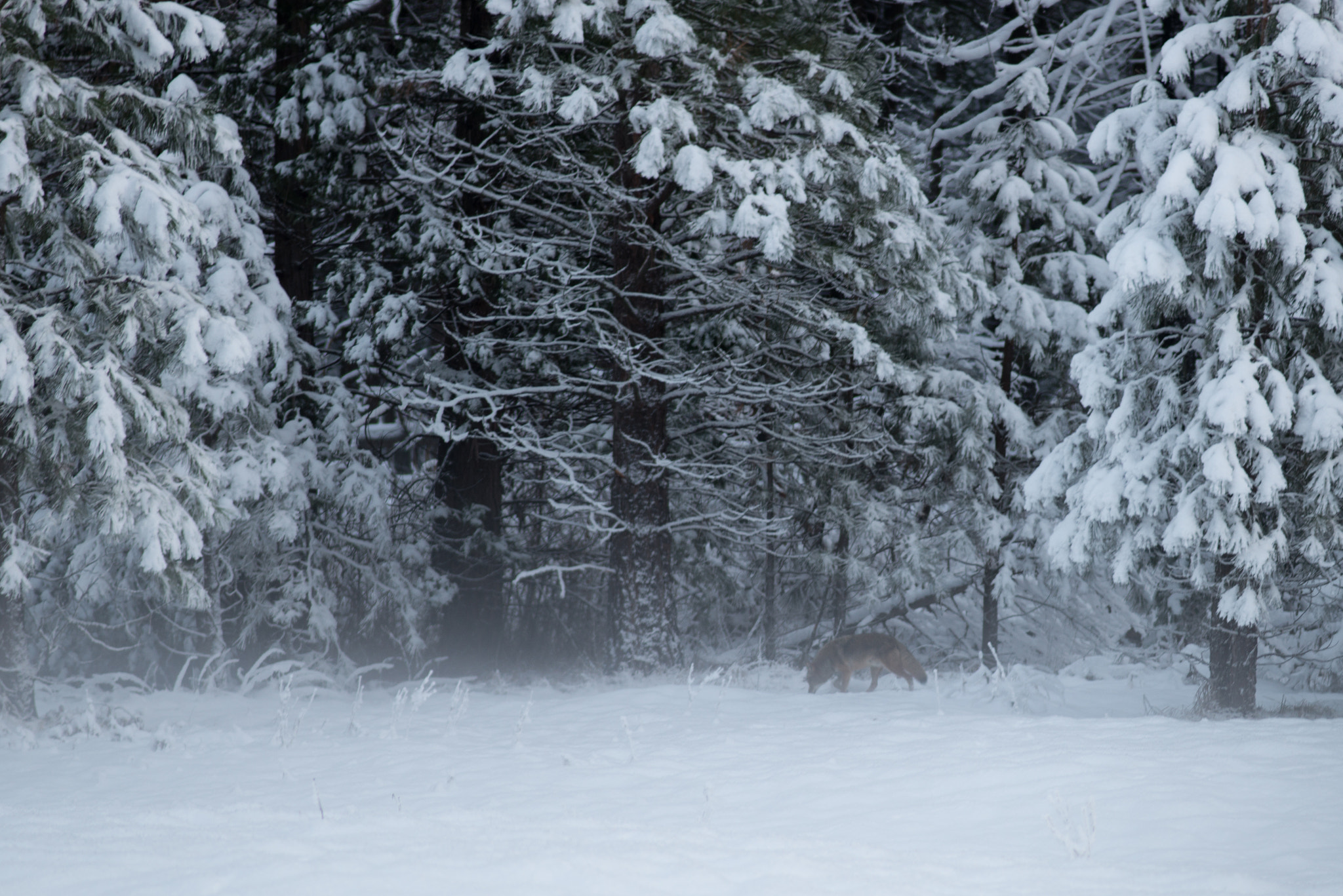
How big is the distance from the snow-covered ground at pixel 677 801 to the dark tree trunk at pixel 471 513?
4566 millimetres

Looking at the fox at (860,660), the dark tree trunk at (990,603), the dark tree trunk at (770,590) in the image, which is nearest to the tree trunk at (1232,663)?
the fox at (860,660)

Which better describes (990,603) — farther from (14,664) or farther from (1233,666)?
(14,664)

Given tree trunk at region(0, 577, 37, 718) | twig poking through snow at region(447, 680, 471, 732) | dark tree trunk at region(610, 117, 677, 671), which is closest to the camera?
twig poking through snow at region(447, 680, 471, 732)

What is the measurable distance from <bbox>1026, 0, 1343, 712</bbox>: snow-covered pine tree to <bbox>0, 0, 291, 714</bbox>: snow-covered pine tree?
7618 mm

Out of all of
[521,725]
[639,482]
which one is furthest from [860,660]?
[521,725]

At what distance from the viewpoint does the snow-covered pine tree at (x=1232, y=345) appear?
26.6ft

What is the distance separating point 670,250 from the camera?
1034cm

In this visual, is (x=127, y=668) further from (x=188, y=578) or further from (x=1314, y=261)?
(x=1314, y=261)

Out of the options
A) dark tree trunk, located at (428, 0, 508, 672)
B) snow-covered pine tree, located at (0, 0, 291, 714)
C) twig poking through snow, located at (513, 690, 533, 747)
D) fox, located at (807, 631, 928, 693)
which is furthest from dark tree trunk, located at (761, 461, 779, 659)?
snow-covered pine tree, located at (0, 0, 291, 714)

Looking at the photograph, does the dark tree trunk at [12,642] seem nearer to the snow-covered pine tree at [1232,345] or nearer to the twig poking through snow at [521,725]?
A: the twig poking through snow at [521,725]

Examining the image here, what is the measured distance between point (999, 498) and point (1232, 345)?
5.47 meters

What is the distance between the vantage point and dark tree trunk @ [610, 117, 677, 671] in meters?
11.1

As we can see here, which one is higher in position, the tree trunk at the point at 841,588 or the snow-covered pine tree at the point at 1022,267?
the snow-covered pine tree at the point at 1022,267

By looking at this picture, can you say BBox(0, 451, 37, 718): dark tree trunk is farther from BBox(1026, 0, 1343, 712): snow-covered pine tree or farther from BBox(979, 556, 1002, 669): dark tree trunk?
BBox(979, 556, 1002, 669): dark tree trunk
